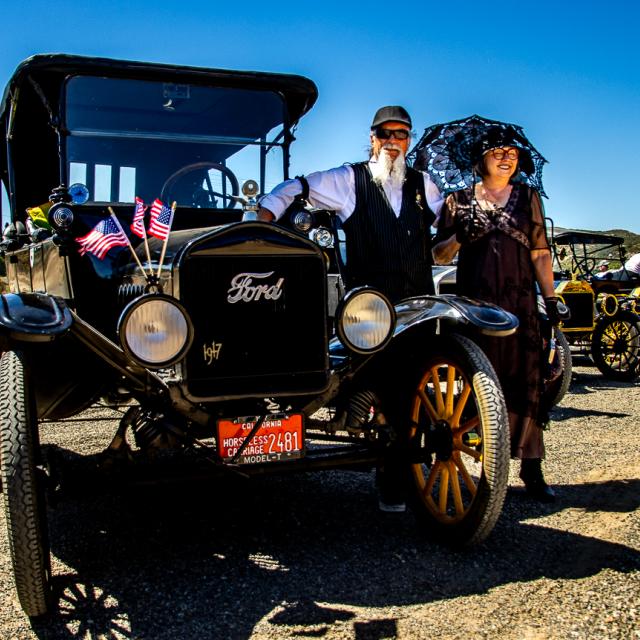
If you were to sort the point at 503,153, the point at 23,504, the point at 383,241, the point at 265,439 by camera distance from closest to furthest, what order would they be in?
the point at 23,504 → the point at 265,439 → the point at 383,241 → the point at 503,153

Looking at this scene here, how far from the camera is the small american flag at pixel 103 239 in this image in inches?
144

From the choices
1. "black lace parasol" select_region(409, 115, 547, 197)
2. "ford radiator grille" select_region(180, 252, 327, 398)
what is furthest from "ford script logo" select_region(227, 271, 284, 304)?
"black lace parasol" select_region(409, 115, 547, 197)

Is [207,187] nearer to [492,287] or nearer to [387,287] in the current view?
[387,287]

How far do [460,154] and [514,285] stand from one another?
33.4 inches

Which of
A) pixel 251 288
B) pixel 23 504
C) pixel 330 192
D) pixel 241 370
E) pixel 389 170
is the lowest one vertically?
pixel 23 504

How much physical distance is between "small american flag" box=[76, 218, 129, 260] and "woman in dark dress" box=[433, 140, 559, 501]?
1682 millimetres

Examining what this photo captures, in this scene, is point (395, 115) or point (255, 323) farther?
point (395, 115)

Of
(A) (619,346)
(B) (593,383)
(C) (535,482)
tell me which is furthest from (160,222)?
(A) (619,346)

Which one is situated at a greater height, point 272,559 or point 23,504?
point 23,504

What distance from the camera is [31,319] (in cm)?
251

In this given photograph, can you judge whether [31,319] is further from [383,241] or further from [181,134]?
[181,134]

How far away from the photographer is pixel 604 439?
16.9 ft

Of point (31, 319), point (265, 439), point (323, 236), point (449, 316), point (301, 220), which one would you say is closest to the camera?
point (31, 319)

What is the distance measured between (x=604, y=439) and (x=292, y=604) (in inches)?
137
